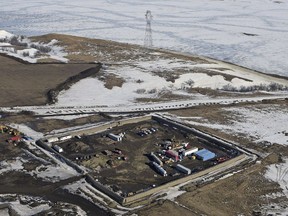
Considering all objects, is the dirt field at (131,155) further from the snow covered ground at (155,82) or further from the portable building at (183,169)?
the snow covered ground at (155,82)

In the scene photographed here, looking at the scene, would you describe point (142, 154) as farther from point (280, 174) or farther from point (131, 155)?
point (280, 174)

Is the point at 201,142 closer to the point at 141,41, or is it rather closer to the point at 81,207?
the point at 81,207

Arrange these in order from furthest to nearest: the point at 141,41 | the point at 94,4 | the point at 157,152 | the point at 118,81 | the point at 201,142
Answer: the point at 94,4, the point at 141,41, the point at 118,81, the point at 201,142, the point at 157,152

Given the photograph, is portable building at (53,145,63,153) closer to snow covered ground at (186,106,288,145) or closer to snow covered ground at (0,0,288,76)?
snow covered ground at (186,106,288,145)

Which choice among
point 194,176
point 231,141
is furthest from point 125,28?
point 194,176

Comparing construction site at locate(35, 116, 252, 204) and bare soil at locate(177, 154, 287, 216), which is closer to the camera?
bare soil at locate(177, 154, 287, 216)

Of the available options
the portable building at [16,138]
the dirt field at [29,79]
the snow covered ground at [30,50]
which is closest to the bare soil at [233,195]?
the portable building at [16,138]

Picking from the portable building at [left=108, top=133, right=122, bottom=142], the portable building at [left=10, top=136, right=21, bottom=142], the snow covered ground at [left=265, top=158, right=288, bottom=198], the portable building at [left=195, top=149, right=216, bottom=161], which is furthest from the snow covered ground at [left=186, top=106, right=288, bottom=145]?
the portable building at [left=10, top=136, right=21, bottom=142]

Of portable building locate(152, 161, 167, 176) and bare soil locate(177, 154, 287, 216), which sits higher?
portable building locate(152, 161, 167, 176)
